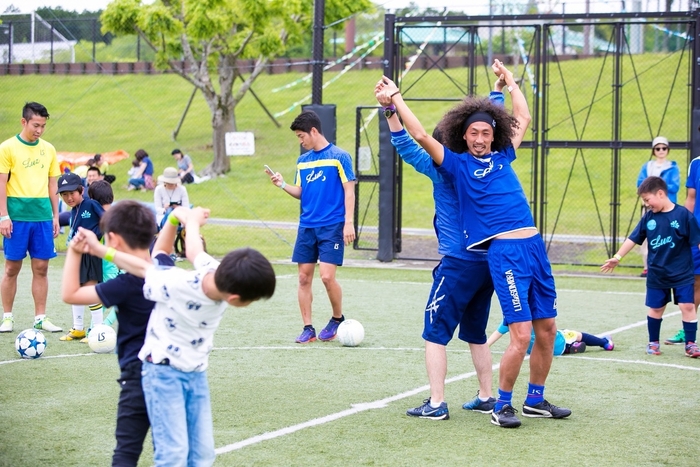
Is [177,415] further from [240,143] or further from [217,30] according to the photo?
[217,30]

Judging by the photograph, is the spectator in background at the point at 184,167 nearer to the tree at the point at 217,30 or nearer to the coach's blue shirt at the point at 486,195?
the tree at the point at 217,30

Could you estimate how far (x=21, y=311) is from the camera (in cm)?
1038

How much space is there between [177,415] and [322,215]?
4975mm

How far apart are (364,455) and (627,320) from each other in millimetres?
6116

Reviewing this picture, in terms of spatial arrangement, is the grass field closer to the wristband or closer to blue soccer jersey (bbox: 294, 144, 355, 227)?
blue soccer jersey (bbox: 294, 144, 355, 227)

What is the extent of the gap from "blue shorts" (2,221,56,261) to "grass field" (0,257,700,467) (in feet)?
2.59

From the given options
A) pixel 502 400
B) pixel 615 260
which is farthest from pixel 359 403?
pixel 615 260

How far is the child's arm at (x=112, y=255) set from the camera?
406cm

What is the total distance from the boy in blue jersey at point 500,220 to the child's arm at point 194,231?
187 cm

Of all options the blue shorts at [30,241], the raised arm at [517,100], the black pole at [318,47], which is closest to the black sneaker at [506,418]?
the raised arm at [517,100]

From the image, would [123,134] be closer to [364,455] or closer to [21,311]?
[21,311]

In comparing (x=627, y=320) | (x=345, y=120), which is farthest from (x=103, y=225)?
(x=345, y=120)

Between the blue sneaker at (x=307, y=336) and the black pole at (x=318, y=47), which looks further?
the black pole at (x=318, y=47)

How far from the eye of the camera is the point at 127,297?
423cm
